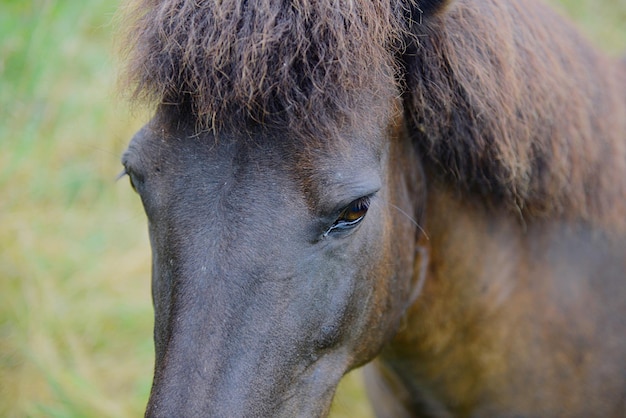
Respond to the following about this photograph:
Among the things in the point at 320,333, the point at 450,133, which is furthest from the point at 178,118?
the point at 450,133

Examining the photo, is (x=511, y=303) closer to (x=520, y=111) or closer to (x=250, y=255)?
(x=520, y=111)

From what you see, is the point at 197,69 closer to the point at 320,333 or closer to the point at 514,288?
the point at 320,333

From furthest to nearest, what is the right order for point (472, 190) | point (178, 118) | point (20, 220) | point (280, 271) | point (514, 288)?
point (20, 220) < point (514, 288) < point (472, 190) < point (178, 118) < point (280, 271)

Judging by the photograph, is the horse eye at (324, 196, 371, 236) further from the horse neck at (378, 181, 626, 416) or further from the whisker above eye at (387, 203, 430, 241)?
the horse neck at (378, 181, 626, 416)

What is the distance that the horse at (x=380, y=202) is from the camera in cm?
138

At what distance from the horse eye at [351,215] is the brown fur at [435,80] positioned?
0.61 ft

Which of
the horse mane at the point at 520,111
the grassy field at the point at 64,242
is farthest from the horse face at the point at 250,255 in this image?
the grassy field at the point at 64,242

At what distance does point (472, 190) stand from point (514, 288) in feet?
1.26

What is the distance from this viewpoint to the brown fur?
139 cm

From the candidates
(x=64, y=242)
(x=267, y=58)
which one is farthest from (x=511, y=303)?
(x=64, y=242)

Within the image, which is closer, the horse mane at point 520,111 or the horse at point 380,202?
the horse at point 380,202

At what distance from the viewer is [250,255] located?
1378 mm

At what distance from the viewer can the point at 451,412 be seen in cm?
218

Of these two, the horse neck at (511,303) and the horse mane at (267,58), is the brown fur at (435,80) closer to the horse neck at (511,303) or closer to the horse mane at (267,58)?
the horse mane at (267,58)
